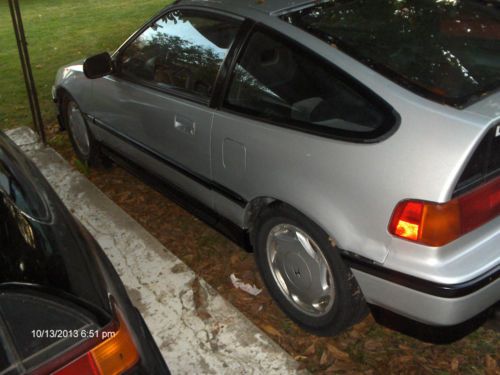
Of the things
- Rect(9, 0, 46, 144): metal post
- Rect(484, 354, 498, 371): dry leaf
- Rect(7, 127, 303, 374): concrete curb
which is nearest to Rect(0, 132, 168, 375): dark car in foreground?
Rect(7, 127, 303, 374): concrete curb

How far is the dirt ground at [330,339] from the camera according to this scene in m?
2.77

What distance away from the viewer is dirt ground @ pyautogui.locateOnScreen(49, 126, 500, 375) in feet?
9.07

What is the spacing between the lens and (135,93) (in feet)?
12.2

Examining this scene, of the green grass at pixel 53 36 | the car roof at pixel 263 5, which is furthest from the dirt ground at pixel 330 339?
the green grass at pixel 53 36

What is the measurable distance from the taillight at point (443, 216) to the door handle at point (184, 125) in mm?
1419

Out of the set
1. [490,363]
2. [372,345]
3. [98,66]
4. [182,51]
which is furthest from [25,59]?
[490,363]

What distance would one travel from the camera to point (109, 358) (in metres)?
1.59

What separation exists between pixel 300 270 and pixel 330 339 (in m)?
0.43

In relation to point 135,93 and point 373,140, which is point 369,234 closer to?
point 373,140

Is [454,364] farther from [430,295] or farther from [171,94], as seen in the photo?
[171,94]

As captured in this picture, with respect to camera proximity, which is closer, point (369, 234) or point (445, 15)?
point (369, 234)

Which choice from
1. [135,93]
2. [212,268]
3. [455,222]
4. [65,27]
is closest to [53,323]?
[455,222]

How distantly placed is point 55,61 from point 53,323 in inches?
318

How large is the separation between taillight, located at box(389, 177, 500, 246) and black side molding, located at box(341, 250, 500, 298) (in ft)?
0.53
